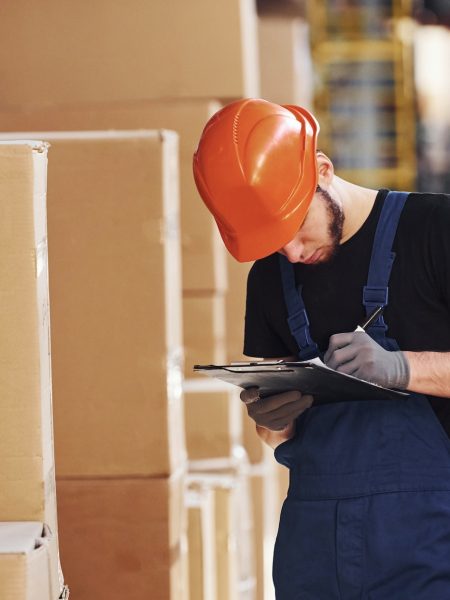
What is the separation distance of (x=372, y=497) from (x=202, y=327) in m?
1.64

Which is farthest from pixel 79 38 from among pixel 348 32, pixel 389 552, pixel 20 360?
pixel 348 32

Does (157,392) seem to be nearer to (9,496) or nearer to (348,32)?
(9,496)

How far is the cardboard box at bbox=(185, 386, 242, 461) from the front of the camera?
3.65 m

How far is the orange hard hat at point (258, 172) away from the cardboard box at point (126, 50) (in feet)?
4.43

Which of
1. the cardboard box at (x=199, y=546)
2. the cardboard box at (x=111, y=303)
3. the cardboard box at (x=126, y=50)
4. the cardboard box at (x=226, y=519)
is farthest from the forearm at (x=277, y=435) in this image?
the cardboard box at (x=126, y=50)

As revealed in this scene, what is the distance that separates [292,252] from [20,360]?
0.58 meters

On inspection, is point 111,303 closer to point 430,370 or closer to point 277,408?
point 277,408

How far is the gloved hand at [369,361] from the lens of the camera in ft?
6.98

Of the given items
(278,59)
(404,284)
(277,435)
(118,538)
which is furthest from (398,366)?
(278,59)

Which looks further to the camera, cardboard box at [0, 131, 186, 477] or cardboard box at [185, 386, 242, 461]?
cardboard box at [185, 386, 242, 461]

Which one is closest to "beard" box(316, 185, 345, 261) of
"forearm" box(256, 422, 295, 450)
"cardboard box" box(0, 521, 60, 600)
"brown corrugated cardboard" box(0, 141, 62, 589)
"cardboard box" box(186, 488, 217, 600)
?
"forearm" box(256, 422, 295, 450)

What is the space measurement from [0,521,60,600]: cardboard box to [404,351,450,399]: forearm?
0.71 metres

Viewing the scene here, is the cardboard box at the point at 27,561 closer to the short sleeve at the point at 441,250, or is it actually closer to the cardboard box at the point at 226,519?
the short sleeve at the point at 441,250

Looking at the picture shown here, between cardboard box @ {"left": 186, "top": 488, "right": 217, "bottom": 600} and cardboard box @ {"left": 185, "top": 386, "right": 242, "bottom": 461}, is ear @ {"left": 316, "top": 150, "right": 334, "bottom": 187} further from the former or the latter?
cardboard box @ {"left": 185, "top": 386, "right": 242, "bottom": 461}
